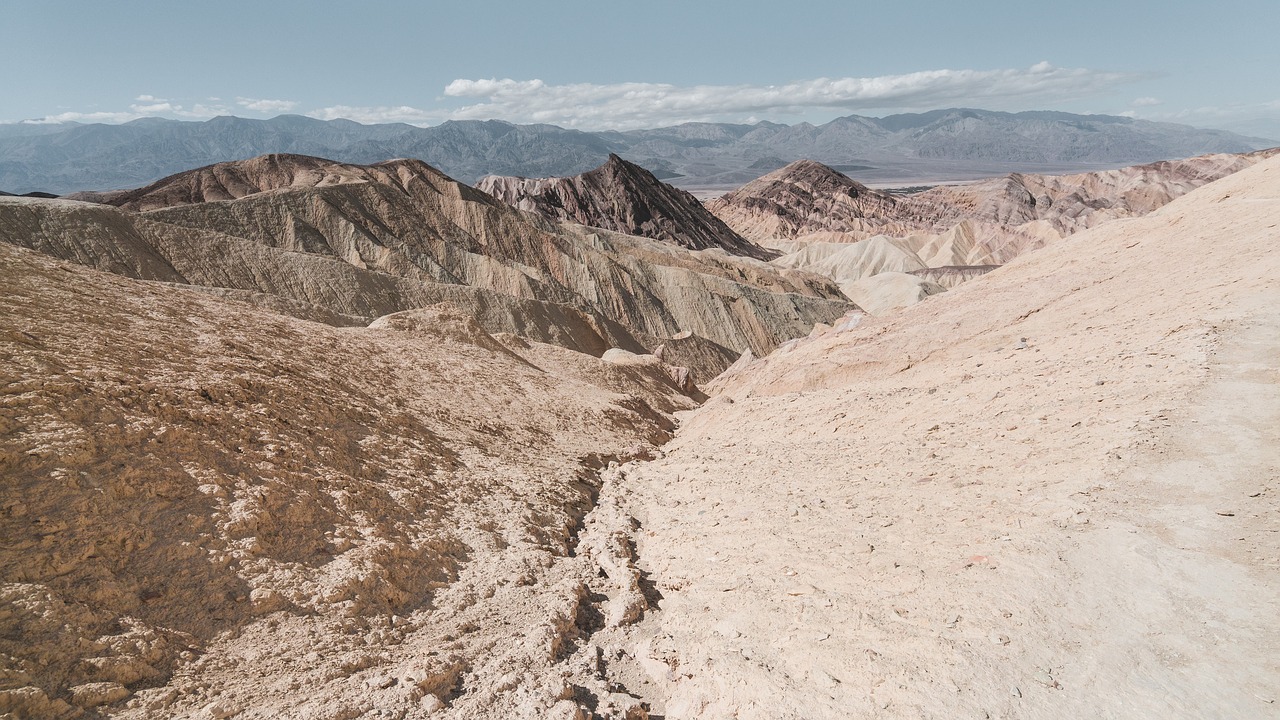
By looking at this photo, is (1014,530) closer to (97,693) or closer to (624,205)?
(97,693)

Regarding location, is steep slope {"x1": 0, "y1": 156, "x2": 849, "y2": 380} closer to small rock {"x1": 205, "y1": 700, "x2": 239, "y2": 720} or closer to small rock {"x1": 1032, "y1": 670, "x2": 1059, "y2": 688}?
small rock {"x1": 205, "y1": 700, "x2": 239, "y2": 720}

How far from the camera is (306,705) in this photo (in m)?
3.96

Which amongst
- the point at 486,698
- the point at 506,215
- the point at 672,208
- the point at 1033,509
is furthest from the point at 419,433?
the point at 672,208

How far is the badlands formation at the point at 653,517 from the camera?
4066 mm

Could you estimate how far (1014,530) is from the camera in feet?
17.8

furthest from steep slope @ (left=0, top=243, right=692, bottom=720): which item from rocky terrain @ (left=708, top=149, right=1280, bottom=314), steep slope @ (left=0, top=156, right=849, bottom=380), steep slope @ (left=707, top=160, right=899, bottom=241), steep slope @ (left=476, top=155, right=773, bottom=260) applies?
steep slope @ (left=707, top=160, right=899, bottom=241)

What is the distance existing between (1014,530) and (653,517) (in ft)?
13.5

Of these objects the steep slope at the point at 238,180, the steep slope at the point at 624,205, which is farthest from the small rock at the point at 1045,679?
the steep slope at the point at 624,205

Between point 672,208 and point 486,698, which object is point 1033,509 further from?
point 672,208

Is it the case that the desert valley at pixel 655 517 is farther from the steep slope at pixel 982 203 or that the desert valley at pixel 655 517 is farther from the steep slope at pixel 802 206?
the steep slope at pixel 802 206

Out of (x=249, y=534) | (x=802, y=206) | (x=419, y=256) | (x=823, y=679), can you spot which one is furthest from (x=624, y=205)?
(x=823, y=679)

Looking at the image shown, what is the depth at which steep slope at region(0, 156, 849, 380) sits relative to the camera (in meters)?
24.1

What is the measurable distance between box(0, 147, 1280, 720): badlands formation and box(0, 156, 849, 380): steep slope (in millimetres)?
11169

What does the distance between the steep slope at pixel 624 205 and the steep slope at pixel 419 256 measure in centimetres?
2550
